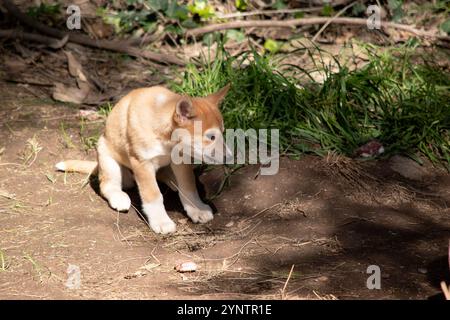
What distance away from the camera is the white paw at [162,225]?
532cm

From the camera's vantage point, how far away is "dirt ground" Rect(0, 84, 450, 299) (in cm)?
429

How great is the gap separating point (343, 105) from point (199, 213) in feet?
5.58

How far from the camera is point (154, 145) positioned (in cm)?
518

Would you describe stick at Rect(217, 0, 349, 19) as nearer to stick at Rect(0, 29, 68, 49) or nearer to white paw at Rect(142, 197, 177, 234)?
stick at Rect(0, 29, 68, 49)

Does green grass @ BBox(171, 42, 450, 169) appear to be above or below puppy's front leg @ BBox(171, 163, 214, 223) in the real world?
above

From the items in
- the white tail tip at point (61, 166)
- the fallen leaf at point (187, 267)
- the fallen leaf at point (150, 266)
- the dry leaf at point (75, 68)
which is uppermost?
the dry leaf at point (75, 68)

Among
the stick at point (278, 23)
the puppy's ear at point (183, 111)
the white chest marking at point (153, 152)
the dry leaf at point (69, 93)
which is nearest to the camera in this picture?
the puppy's ear at point (183, 111)

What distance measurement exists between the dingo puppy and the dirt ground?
14cm

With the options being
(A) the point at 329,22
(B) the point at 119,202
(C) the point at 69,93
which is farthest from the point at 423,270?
(C) the point at 69,93

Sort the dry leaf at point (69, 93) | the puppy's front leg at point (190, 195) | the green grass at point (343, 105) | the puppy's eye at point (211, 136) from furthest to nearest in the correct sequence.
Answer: the dry leaf at point (69, 93), the green grass at point (343, 105), the puppy's front leg at point (190, 195), the puppy's eye at point (211, 136)

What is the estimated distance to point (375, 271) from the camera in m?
4.33

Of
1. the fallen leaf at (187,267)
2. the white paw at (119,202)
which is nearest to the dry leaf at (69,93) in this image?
the white paw at (119,202)

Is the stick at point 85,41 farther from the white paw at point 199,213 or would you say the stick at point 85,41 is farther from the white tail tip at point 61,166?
the white paw at point 199,213

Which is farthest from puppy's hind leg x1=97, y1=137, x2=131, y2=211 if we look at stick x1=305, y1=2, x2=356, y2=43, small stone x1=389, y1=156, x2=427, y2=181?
stick x1=305, y1=2, x2=356, y2=43
